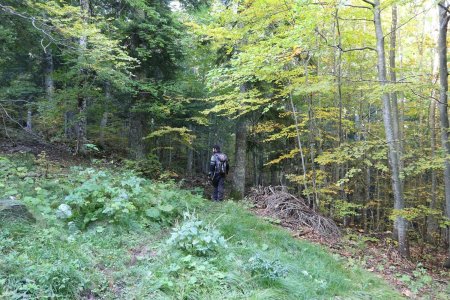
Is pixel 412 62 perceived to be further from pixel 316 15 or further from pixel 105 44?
pixel 105 44

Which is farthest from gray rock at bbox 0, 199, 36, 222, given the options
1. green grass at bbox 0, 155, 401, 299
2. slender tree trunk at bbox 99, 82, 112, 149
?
slender tree trunk at bbox 99, 82, 112, 149

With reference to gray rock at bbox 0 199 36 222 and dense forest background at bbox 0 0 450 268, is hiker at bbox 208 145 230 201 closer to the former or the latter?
dense forest background at bbox 0 0 450 268

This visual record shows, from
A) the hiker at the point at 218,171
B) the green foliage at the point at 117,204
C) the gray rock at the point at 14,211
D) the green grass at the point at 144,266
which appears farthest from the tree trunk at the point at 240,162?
the gray rock at the point at 14,211

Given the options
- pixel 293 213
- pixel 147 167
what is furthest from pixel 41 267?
pixel 147 167

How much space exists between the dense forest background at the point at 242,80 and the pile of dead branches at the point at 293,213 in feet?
2.97

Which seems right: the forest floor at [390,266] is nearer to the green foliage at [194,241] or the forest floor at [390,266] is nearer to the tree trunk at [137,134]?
the green foliage at [194,241]

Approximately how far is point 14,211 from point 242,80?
579 cm

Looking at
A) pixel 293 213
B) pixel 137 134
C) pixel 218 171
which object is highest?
pixel 137 134

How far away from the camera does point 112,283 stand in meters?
3.54

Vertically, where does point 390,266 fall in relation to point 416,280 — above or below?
above

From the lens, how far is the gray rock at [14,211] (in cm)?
457

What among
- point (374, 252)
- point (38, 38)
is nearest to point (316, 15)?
point (374, 252)

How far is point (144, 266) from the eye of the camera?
394 cm

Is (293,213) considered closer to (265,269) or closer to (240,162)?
(240,162)
